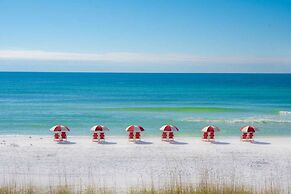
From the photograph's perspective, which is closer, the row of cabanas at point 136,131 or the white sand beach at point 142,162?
the white sand beach at point 142,162

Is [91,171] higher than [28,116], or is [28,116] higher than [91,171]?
[28,116]

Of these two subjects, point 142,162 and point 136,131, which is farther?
point 136,131

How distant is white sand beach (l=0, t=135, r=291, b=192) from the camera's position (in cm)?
1090

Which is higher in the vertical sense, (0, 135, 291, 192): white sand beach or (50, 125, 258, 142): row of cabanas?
(50, 125, 258, 142): row of cabanas

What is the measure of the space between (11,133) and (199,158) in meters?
11.8

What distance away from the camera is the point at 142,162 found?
13.3 m

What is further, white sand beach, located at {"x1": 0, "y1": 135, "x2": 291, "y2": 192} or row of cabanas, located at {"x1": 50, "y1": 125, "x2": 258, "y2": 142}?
row of cabanas, located at {"x1": 50, "y1": 125, "x2": 258, "y2": 142}

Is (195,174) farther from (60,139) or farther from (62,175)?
(60,139)

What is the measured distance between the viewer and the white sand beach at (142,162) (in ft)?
35.8

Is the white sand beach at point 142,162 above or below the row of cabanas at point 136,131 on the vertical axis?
below

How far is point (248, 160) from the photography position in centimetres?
1387

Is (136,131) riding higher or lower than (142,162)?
higher

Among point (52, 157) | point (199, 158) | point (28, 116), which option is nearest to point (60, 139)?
point (52, 157)

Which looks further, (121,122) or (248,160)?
(121,122)
